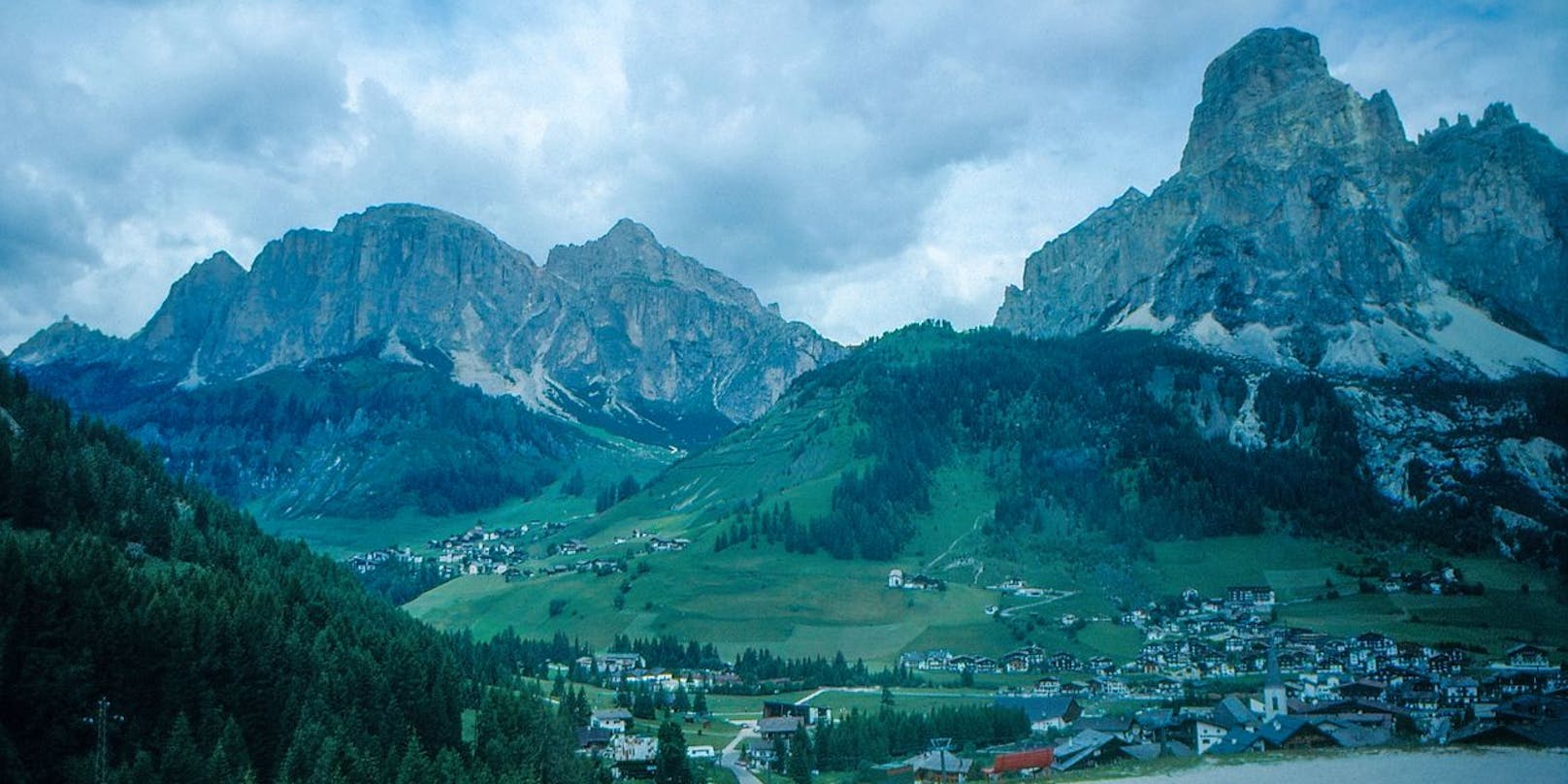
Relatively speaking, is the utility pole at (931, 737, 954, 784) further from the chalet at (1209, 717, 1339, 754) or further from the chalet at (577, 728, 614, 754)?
the chalet at (577, 728, 614, 754)

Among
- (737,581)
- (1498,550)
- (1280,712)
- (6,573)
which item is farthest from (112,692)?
(1498,550)

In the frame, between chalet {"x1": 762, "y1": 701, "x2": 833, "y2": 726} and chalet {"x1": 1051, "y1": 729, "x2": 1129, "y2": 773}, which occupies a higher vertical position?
chalet {"x1": 762, "y1": 701, "x2": 833, "y2": 726}

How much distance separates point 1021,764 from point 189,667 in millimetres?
64789

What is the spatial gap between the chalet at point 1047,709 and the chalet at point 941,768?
20971 mm

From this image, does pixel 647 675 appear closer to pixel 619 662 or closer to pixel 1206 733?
pixel 619 662

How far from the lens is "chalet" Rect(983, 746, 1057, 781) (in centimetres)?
9338

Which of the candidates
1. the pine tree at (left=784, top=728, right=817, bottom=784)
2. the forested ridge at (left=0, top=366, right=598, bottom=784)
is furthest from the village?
the forested ridge at (left=0, top=366, right=598, bottom=784)

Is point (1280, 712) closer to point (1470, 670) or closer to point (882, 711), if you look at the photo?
point (1470, 670)

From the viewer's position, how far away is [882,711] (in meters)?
109

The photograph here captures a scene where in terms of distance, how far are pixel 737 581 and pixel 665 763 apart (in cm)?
11427

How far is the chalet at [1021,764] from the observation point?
306 ft

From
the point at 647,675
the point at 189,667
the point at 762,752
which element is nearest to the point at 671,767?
the point at 762,752

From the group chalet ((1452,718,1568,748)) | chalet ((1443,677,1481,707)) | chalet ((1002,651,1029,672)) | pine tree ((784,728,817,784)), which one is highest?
chalet ((1002,651,1029,672))

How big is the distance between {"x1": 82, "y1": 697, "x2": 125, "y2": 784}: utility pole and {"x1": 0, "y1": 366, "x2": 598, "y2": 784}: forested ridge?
29 cm
